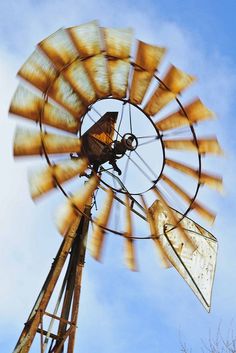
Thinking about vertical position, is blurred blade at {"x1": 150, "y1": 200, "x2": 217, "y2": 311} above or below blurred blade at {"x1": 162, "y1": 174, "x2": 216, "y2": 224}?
below

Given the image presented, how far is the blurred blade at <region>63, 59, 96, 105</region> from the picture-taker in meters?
6.81

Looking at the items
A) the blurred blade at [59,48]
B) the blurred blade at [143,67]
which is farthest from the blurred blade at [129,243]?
the blurred blade at [59,48]

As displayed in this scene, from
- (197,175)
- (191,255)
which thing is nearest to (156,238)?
(191,255)

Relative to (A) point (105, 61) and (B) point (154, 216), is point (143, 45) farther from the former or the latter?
(B) point (154, 216)

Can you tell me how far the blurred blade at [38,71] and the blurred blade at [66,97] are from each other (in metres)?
0.09

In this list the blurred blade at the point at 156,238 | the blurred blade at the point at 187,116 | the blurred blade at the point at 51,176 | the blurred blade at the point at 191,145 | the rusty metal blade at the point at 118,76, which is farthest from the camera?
the blurred blade at the point at 191,145

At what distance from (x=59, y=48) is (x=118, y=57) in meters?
0.79

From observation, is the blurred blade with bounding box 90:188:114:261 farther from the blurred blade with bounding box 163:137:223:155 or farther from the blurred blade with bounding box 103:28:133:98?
the blurred blade with bounding box 103:28:133:98

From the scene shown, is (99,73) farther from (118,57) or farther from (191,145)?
(191,145)

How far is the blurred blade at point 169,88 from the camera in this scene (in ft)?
23.8

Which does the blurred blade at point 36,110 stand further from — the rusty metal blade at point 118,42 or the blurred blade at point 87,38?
the rusty metal blade at point 118,42

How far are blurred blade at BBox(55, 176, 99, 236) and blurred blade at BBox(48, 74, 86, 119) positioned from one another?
0.86 meters

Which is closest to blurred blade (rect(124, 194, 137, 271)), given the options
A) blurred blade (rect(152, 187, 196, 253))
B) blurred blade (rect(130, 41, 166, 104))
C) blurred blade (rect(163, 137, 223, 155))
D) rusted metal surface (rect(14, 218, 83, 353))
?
blurred blade (rect(152, 187, 196, 253))

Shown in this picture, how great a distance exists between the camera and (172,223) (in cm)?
767
